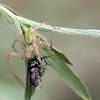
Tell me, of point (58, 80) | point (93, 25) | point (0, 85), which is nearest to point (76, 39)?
point (93, 25)

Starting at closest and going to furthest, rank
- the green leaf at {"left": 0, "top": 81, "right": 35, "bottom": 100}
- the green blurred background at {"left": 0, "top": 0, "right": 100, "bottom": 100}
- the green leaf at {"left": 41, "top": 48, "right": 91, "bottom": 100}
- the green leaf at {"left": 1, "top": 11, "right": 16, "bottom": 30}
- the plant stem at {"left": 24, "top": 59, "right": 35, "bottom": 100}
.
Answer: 1. the plant stem at {"left": 24, "top": 59, "right": 35, "bottom": 100}
2. the green leaf at {"left": 1, "top": 11, "right": 16, "bottom": 30}
3. the green leaf at {"left": 41, "top": 48, "right": 91, "bottom": 100}
4. the green leaf at {"left": 0, "top": 81, "right": 35, "bottom": 100}
5. the green blurred background at {"left": 0, "top": 0, "right": 100, "bottom": 100}

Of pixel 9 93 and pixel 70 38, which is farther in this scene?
pixel 70 38

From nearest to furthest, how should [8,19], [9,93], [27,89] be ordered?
[27,89], [8,19], [9,93]

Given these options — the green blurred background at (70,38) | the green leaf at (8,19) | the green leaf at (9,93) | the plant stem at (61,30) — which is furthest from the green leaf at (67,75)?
the green blurred background at (70,38)

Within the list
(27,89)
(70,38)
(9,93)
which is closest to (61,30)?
(27,89)

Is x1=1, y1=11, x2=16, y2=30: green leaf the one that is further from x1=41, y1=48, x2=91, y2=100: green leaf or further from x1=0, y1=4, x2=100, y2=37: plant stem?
x1=41, y1=48, x2=91, y2=100: green leaf

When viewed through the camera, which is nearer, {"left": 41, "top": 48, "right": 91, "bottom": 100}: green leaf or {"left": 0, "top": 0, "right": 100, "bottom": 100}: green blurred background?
{"left": 41, "top": 48, "right": 91, "bottom": 100}: green leaf

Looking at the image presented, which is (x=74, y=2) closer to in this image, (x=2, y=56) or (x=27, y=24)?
(x=2, y=56)

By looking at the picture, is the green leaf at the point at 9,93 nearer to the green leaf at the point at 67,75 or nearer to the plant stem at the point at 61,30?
the green leaf at the point at 67,75

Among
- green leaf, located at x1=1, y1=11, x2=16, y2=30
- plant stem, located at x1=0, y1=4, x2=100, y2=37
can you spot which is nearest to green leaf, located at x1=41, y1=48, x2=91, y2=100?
plant stem, located at x1=0, y1=4, x2=100, y2=37

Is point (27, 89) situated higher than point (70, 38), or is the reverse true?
point (70, 38)

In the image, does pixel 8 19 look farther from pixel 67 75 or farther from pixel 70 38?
pixel 70 38
